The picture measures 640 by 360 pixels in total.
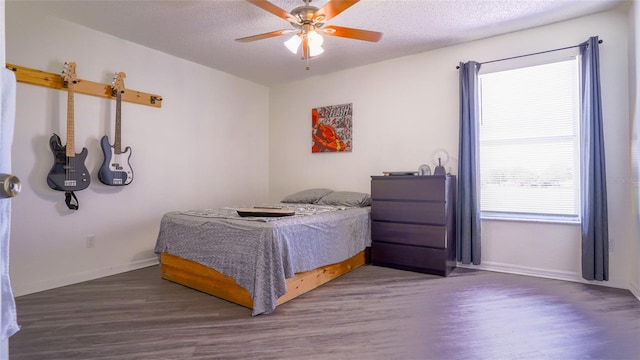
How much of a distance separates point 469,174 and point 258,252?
2.17 m

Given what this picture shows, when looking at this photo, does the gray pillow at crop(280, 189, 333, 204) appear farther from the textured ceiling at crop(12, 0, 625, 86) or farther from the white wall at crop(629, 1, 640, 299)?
the white wall at crop(629, 1, 640, 299)

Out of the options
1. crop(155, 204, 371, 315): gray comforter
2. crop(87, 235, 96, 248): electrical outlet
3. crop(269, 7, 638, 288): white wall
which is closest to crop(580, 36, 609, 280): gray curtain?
crop(269, 7, 638, 288): white wall

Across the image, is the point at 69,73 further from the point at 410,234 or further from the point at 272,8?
the point at 410,234

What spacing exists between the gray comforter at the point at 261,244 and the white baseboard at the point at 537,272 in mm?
1373

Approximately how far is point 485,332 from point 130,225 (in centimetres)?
323

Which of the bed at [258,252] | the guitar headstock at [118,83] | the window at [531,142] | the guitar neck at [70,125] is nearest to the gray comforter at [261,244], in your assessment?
the bed at [258,252]

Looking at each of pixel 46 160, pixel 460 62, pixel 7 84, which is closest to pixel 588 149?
pixel 460 62

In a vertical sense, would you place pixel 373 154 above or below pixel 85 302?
above

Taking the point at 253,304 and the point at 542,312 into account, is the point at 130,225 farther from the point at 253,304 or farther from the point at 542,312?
the point at 542,312

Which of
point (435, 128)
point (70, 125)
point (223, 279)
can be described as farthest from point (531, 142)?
point (70, 125)

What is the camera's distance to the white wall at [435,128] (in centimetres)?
258

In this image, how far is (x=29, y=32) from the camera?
2.52 m

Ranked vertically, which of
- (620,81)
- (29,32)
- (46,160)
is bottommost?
(46,160)

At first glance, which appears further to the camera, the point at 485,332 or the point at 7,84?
the point at 485,332
